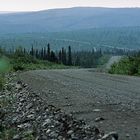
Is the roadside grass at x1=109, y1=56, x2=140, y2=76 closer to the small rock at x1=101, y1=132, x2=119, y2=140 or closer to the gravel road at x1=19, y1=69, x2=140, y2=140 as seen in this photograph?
the gravel road at x1=19, y1=69, x2=140, y2=140

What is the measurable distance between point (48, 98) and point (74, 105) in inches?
89.1

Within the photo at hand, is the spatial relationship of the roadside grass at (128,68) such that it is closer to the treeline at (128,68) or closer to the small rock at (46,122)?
the treeline at (128,68)

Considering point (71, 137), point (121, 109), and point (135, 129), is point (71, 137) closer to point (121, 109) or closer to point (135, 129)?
point (135, 129)

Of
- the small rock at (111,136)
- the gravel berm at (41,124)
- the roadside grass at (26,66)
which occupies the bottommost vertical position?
the roadside grass at (26,66)

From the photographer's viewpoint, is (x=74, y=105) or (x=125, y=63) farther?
(x=125, y=63)

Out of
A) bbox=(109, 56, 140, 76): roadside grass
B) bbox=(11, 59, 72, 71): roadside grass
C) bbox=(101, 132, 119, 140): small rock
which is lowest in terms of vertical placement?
bbox=(11, 59, 72, 71): roadside grass

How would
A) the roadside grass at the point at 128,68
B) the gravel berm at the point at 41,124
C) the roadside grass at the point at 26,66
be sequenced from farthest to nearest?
1. the roadside grass at the point at 26,66
2. the roadside grass at the point at 128,68
3. the gravel berm at the point at 41,124

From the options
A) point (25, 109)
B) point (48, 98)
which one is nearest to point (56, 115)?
point (25, 109)

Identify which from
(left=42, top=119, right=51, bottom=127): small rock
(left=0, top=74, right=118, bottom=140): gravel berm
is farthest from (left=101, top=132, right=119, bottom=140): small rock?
(left=42, top=119, right=51, bottom=127): small rock

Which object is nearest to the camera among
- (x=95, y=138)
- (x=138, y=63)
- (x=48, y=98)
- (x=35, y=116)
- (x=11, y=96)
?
(x=95, y=138)

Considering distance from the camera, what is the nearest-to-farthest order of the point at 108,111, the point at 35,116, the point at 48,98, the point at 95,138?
the point at 95,138 < the point at 108,111 < the point at 35,116 < the point at 48,98

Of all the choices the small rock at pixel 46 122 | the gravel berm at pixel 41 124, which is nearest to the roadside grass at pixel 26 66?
the gravel berm at pixel 41 124

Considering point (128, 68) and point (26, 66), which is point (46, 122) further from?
point (26, 66)

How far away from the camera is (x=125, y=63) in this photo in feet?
124
